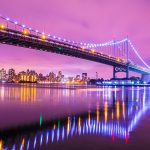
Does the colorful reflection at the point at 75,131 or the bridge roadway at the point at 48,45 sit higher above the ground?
the bridge roadway at the point at 48,45

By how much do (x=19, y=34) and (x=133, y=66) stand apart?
36.9m

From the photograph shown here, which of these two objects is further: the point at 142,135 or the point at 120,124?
the point at 120,124

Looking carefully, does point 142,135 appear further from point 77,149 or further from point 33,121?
point 33,121

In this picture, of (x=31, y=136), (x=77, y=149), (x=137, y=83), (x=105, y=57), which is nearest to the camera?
(x=77, y=149)

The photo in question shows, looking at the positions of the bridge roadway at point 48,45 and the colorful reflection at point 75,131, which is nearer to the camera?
the colorful reflection at point 75,131

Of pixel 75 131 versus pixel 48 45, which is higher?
pixel 48 45

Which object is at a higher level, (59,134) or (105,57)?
(105,57)

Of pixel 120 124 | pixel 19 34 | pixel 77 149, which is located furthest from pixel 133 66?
pixel 77 149

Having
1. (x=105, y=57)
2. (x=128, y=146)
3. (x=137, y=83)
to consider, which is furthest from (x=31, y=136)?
(x=137, y=83)

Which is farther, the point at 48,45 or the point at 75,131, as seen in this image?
the point at 48,45

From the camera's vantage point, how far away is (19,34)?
1473 inches

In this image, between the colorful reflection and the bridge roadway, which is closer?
the colorful reflection

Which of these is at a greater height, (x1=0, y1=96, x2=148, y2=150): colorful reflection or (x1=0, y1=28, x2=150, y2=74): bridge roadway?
(x1=0, y1=28, x2=150, y2=74): bridge roadway

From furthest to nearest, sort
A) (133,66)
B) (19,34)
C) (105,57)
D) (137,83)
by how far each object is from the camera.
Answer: (137,83) → (133,66) → (105,57) → (19,34)
